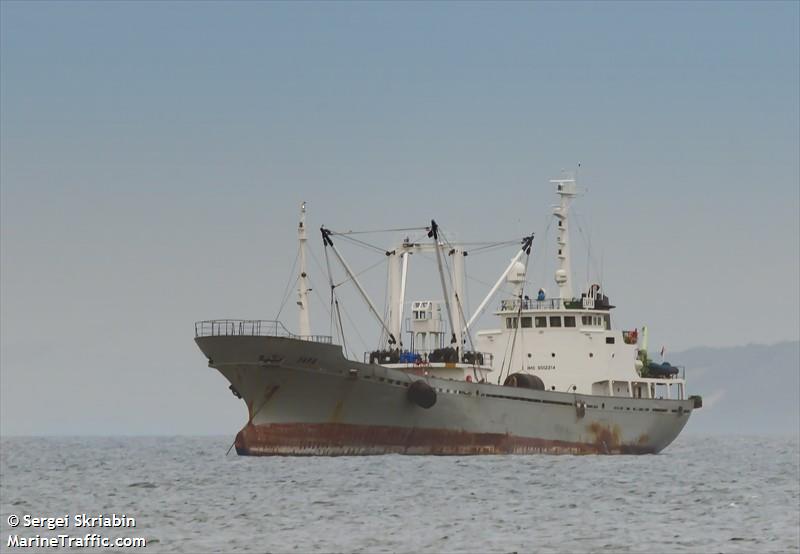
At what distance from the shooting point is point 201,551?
36750 millimetres

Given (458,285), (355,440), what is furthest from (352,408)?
(458,285)

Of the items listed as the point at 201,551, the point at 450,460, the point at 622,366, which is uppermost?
the point at 622,366

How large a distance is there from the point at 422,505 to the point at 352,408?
20.3m

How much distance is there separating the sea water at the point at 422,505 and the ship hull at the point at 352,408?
1.23m

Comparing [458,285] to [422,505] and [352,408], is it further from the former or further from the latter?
[422,505]

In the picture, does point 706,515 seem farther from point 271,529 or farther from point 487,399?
point 487,399

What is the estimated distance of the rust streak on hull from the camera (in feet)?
224

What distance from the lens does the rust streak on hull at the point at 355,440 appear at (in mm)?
68312

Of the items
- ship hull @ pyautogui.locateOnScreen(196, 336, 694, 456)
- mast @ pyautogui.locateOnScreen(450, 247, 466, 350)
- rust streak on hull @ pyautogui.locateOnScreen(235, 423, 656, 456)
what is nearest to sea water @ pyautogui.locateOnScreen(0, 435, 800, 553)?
rust streak on hull @ pyautogui.locateOnScreen(235, 423, 656, 456)

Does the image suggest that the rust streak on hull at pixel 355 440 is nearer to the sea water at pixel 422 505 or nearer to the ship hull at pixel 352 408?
the ship hull at pixel 352 408

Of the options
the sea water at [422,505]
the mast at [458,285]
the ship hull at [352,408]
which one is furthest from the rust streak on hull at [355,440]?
the mast at [458,285]

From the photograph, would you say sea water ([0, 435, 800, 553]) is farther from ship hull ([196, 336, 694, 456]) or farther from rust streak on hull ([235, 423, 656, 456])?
ship hull ([196, 336, 694, 456])

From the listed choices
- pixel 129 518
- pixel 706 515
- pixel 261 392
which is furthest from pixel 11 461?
pixel 706 515

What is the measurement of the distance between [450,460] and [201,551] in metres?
31.6
